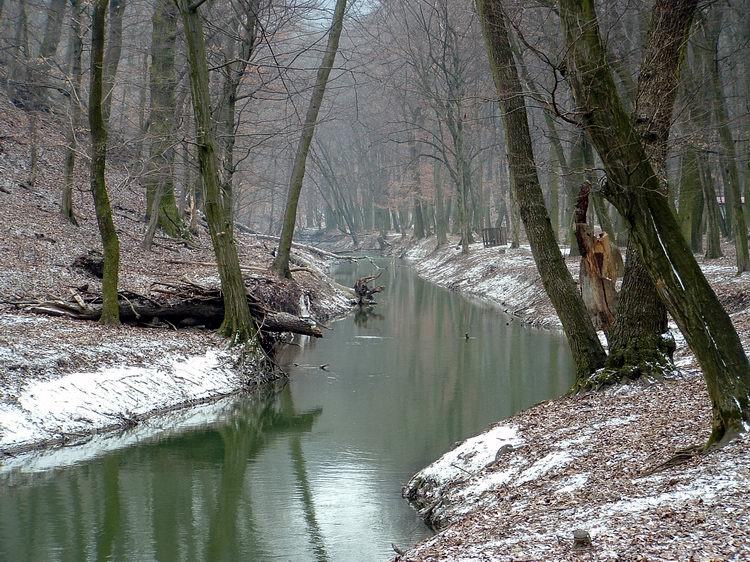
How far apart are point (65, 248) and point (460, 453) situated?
13.4 meters

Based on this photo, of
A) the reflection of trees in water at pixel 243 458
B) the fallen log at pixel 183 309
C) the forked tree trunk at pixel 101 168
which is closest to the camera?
the reflection of trees in water at pixel 243 458

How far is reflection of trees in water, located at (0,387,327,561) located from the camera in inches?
312

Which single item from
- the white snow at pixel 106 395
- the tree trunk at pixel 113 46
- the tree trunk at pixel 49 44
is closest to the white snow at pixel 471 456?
the white snow at pixel 106 395

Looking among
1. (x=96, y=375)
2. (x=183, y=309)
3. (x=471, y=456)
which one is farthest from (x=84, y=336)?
(x=471, y=456)

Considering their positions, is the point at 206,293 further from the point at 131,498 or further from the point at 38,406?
the point at 131,498

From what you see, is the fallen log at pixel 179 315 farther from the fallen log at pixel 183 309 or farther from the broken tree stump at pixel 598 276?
the broken tree stump at pixel 598 276

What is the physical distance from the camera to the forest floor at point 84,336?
11375 millimetres

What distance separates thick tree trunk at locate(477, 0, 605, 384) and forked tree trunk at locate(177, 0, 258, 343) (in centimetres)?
610

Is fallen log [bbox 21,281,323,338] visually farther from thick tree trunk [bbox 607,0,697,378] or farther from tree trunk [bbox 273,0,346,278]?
thick tree trunk [bbox 607,0,697,378]

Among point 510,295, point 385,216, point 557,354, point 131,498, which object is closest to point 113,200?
point 510,295

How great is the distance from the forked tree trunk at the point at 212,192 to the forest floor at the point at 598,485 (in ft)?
23.1

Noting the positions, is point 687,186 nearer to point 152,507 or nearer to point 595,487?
point 595,487

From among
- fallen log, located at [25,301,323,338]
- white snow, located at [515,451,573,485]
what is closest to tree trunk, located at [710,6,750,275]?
fallen log, located at [25,301,323,338]

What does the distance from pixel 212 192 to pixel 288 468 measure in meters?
6.47
